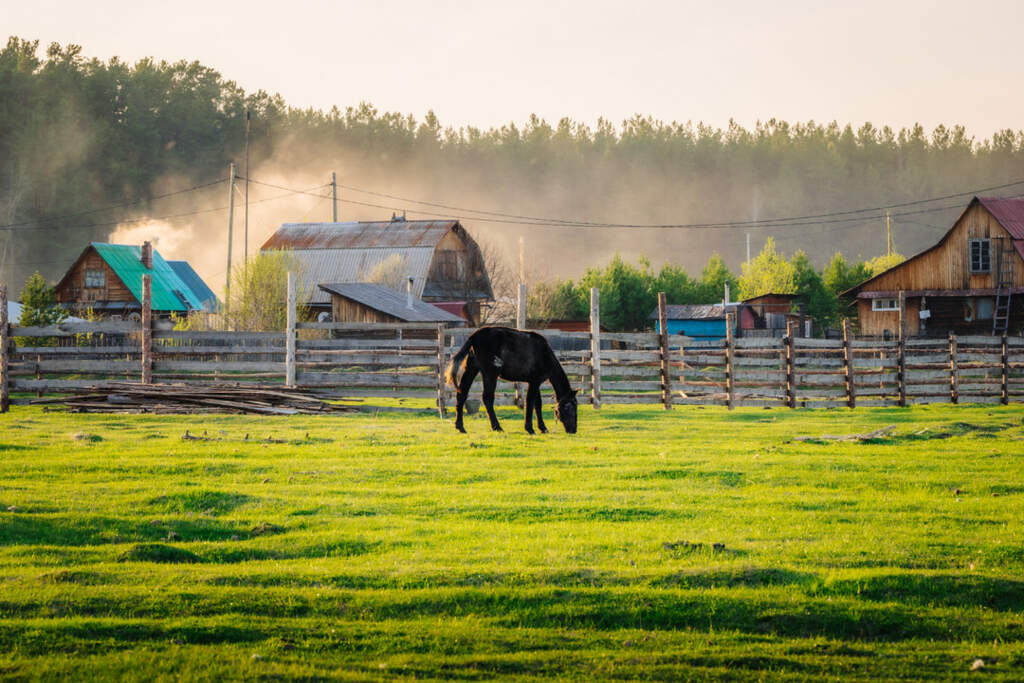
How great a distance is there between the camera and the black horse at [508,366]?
54.2ft

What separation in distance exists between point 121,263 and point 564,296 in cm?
2992

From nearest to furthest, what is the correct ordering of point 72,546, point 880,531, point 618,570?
point 618,570, point 72,546, point 880,531

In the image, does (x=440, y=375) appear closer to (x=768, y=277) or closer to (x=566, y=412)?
(x=566, y=412)

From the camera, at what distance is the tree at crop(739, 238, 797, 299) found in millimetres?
84819

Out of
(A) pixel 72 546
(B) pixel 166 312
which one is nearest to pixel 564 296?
(B) pixel 166 312

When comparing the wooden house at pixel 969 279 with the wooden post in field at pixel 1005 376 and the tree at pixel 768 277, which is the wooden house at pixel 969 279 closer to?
the tree at pixel 768 277

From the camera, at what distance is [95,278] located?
215ft

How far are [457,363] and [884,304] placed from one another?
50.5 metres

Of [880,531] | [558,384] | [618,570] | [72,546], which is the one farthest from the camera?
[558,384]

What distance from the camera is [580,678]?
16.9 ft

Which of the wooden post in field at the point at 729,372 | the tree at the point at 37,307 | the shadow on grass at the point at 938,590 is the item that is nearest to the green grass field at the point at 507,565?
the shadow on grass at the point at 938,590

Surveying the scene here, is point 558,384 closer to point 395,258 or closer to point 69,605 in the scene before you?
point 69,605

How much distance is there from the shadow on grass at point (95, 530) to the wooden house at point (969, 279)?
52641 mm

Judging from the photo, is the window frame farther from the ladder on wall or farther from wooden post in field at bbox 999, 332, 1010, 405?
wooden post in field at bbox 999, 332, 1010, 405
